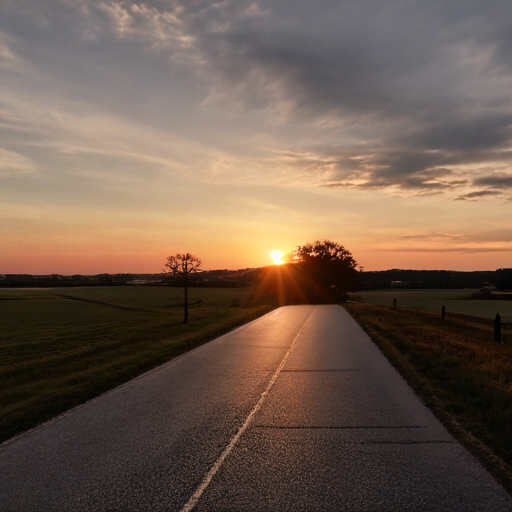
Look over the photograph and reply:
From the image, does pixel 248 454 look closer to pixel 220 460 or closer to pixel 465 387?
pixel 220 460

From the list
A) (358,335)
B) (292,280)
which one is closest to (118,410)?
(358,335)

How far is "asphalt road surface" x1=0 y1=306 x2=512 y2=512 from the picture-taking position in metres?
4.84

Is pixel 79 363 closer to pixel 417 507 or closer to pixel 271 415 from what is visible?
pixel 271 415

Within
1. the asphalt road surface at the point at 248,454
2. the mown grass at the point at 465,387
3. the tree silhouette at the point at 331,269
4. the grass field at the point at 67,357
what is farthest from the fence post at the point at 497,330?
the tree silhouette at the point at 331,269

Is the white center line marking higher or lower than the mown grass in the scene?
higher

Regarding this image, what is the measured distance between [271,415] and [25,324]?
2183 cm

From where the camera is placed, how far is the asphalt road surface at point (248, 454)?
4.84 m

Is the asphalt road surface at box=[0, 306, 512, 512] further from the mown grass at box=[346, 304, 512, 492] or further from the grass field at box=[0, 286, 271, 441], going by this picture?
the grass field at box=[0, 286, 271, 441]

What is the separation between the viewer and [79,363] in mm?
13648

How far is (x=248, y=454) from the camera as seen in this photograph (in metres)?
6.02

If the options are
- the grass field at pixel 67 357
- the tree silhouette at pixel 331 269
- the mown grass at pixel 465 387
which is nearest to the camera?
the mown grass at pixel 465 387

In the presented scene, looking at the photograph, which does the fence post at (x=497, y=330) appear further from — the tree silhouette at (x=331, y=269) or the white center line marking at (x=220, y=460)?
the tree silhouette at (x=331, y=269)

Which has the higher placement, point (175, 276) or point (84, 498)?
point (175, 276)

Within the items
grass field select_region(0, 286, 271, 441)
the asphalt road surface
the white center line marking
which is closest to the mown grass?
the asphalt road surface
